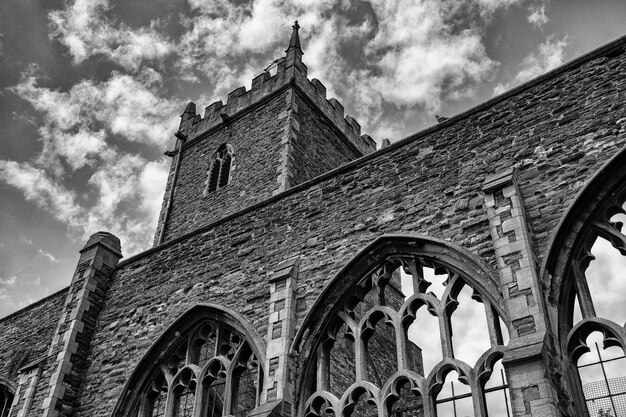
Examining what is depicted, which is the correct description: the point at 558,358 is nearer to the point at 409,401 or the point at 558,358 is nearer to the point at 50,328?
the point at 409,401

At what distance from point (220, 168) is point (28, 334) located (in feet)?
22.4

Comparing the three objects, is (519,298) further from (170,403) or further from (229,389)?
(170,403)

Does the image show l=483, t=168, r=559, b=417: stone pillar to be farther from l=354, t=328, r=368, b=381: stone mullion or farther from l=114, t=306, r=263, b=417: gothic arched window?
l=114, t=306, r=263, b=417: gothic arched window

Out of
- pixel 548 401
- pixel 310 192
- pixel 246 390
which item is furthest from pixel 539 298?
pixel 246 390

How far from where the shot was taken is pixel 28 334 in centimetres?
1319

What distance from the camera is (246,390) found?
10.4 m

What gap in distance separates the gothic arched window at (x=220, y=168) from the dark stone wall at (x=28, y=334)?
18.2ft

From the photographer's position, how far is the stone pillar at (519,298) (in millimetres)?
5812

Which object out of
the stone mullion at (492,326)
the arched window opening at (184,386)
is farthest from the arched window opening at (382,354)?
the stone mullion at (492,326)

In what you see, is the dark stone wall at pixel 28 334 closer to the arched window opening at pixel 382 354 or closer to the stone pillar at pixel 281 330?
the stone pillar at pixel 281 330

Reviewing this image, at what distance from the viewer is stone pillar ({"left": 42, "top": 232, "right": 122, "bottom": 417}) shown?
34.2 feet

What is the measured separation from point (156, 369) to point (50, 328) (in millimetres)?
3780

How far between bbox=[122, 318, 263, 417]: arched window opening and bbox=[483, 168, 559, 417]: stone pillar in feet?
11.6

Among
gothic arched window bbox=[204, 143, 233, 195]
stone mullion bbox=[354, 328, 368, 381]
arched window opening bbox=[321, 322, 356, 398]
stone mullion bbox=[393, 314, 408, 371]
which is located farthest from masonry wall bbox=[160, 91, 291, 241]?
stone mullion bbox=[393, 314, 408, 371]
